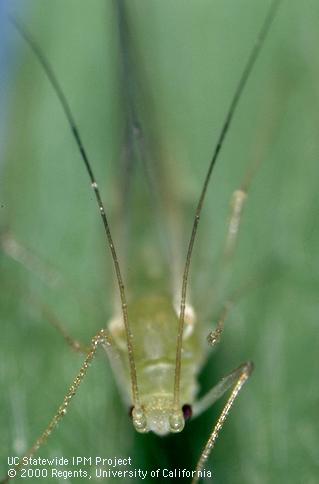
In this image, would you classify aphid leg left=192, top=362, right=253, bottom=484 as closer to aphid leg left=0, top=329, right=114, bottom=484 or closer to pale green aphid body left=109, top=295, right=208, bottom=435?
pale green aphid body left=109, top=295, right=208, bottom=435

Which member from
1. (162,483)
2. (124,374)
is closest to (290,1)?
(124,374)

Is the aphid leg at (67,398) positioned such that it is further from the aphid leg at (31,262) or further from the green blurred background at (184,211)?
the aphid leg at (31,262)

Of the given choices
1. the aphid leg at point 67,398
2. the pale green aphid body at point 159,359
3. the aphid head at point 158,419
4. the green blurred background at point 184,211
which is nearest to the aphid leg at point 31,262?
the green blurred background at point 184,211

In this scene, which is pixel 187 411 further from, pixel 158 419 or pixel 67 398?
pixel 67 398

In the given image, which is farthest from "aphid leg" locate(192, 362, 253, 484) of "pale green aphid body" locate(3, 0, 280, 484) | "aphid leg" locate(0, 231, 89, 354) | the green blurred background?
"aphid leg" locate(0, 231, 89, 354)

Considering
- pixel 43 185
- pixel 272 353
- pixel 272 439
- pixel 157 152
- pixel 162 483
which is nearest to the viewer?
pixel 162 483

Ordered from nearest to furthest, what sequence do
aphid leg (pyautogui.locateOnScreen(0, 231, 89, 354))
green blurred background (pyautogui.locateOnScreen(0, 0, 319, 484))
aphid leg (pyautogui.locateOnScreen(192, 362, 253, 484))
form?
aphid leg (pyautogui.locateOnScreen(192, 362, 253, 484)) → green blurred background (pyautogui.locateOnScreen(0, 0, 319, 484)) → aphid leg (pyautogui.locateOnScreen(0, 231, 89, 354))

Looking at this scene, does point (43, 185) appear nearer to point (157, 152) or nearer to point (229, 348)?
point (157, 152)
